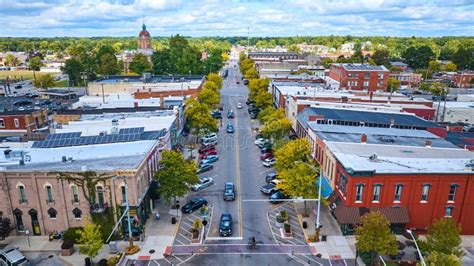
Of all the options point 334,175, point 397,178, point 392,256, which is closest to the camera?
point 392,256

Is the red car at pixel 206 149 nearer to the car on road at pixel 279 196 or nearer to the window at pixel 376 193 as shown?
the car on road at pixel 279 196

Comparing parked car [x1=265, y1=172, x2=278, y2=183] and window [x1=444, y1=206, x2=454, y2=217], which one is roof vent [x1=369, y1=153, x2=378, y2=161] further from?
parked car [x1=265, y1=172, x2=278, y2=183]

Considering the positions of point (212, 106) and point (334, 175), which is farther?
point (212, 106)

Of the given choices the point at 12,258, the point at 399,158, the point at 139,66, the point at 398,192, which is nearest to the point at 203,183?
the point at 12,258

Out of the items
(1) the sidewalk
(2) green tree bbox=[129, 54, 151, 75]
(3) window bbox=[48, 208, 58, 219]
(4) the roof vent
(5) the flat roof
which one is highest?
(2) green tree bbox=[129, 54, 151, 75]

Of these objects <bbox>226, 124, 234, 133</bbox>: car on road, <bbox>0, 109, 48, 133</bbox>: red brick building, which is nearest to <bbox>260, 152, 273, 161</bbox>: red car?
<bbox>226, 124, 234, 133</bbox>: car on road

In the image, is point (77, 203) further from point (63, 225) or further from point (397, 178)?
point (397, 178)

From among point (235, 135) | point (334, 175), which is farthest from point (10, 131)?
point (334, 175)

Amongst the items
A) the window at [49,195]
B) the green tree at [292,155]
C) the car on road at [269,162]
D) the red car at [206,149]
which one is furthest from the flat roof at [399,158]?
the window at [49,195]
